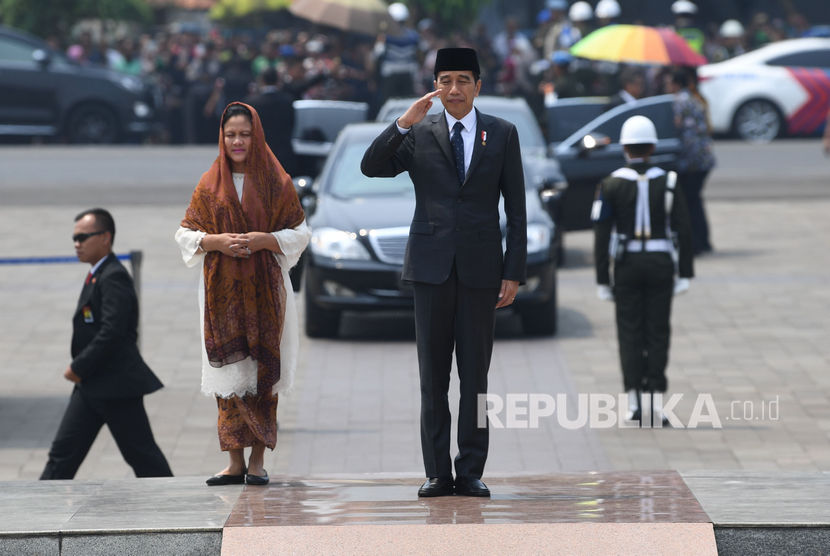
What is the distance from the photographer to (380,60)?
22.0 m

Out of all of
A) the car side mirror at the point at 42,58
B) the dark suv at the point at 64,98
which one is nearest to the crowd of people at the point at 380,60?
the dark suv at the point at 64,98

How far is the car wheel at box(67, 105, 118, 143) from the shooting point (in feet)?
82.7

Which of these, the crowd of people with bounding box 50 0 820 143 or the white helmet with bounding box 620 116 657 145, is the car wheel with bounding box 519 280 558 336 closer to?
the white helmet with bounding box 620 116 657 145

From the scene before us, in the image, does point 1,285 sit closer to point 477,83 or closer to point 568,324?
point 568,324

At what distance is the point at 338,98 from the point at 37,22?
40.8ft

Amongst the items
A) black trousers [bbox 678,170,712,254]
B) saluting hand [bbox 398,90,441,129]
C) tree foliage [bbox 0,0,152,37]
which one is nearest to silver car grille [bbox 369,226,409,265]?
black trousers [bbox 678,170,712,254]

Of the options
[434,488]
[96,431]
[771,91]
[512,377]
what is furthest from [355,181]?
[771,91]

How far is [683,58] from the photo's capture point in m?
15.6

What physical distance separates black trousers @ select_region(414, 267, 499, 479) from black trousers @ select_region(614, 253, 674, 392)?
2855mm

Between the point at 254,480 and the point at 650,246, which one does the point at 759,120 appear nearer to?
the point at 650,246

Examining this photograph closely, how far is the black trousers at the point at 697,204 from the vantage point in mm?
15141

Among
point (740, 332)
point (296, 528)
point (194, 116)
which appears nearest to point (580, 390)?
point (740, 332)

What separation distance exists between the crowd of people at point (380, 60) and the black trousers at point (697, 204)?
12.7 feet

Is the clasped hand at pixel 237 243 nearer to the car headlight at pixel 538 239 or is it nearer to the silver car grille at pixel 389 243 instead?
the silver car grille at pixel 389 243
